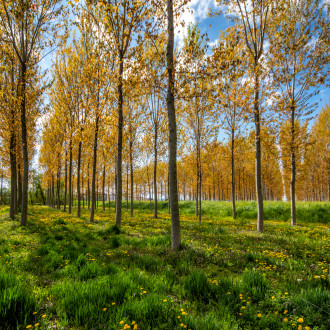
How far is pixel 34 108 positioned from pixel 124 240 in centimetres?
1087

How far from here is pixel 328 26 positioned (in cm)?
973

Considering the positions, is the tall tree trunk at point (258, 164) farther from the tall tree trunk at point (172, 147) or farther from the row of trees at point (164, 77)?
the tall tree trunk at point (172, 147)

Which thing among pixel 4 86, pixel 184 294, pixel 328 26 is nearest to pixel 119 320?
pixel 184 294

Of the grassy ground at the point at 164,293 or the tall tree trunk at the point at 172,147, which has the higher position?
the tall tree trunk at the point at 172,147

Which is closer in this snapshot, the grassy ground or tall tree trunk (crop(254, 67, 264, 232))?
the grassy ground

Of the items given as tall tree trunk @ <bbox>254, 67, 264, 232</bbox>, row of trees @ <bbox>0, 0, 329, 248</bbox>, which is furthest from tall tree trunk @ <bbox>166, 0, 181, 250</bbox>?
tall tree trunk @ <bbox>254, 67, 264, 232</bbox>

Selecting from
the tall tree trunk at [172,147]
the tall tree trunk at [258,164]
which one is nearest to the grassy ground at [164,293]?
the tall tree trunk at [172,147]

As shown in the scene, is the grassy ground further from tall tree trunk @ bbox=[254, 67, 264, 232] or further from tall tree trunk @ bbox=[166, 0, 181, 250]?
tall tree trunk @ bbox=[254, 67, 264, 232]

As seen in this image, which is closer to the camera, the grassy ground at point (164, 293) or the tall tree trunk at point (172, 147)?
the grassy ground at point (164, 293)

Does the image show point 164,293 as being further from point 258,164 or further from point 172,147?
point 258,164

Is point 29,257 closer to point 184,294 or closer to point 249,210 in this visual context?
point 184,294

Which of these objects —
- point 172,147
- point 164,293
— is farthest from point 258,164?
point 164,293

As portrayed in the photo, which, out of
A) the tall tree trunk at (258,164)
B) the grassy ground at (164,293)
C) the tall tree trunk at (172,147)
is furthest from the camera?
the tall tree trunk at (258,164)

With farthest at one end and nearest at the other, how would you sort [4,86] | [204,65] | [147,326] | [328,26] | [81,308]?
1. [4,86]
2. [328,26]
3. [204,65]
4. [81,308]
5. [147,326]
